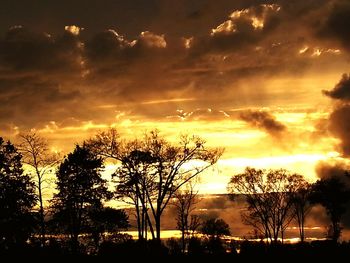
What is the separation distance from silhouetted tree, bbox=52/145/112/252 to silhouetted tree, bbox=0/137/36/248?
4391 millimetres

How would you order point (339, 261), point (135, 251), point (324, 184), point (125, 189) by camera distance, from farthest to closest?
point (324, 184) < point (125, 189) < point (135, 251) < point (339, 261)

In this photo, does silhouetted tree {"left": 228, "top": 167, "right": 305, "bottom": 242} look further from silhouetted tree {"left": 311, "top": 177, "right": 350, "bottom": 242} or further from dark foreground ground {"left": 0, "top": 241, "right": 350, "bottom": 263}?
dark foreground ground {"left": 0, "top": 241, "right": 350, "bottom": 263}

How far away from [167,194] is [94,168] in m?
10.2

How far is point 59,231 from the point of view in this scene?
5803cm

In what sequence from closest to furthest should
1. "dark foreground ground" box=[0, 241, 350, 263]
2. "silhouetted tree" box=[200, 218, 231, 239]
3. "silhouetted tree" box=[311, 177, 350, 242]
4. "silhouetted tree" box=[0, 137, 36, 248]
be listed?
"dark foreground ground" box=[0, 241, 350, 263], "silhouetted tree" box=[0, 137, 36, 248], "silhouetted tree" box=[311, 177, 350, 242], "silhouetted tree" box=[200, 218, 231, 239]

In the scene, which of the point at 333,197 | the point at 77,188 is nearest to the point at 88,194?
the point at 77,188

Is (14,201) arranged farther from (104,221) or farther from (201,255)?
(201,255)

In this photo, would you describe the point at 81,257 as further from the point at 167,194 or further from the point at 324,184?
the point at 324,184

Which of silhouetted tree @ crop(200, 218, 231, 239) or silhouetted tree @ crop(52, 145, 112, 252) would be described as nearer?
silhouetted tree @ crop(52, 145, 112, 252)

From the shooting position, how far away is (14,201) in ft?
172

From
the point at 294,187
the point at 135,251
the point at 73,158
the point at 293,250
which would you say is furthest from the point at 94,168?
the point at 294,187

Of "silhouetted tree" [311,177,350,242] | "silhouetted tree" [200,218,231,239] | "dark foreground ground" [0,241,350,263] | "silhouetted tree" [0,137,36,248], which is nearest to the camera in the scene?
"dark foreground ground" [0,241,350,263]

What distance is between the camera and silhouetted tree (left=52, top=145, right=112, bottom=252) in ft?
187

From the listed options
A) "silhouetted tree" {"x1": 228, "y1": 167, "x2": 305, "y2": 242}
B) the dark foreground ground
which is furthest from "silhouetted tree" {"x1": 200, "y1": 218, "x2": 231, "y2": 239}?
the dark foreground ground
